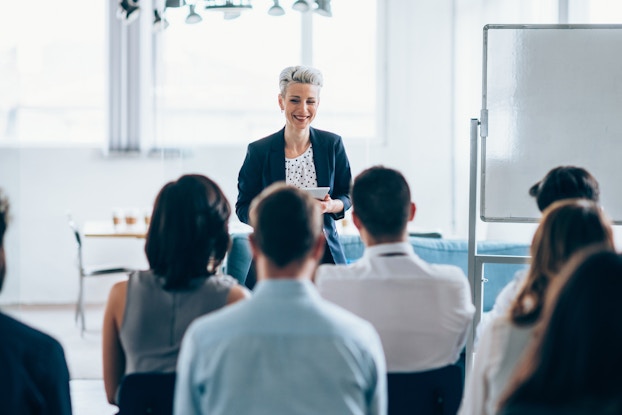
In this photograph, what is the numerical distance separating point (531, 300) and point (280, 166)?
59.3 inches

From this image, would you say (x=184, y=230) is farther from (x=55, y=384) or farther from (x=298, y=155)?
(x=298, y=155)

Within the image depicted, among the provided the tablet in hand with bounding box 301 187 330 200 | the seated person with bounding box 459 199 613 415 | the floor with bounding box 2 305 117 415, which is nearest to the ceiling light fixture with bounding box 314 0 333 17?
the floor with bounding box 2 305 117 415

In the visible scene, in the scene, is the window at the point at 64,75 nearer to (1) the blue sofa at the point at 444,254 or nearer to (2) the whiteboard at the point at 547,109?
(1) the blue sofa at the point at 444,254

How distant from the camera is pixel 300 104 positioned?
2.99 metres

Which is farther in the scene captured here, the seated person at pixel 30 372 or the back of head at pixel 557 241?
the back of head at pixel 557 241

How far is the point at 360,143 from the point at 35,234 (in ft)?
9.35

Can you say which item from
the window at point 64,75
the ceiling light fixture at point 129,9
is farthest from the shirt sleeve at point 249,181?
the window at point 64,75

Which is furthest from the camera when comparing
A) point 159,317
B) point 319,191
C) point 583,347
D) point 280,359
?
A: point 319,191

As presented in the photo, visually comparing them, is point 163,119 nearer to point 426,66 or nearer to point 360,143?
point 360,143

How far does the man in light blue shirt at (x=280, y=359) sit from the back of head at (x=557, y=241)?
34cm

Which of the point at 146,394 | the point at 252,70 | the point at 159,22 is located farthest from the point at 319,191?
the point at 252,70

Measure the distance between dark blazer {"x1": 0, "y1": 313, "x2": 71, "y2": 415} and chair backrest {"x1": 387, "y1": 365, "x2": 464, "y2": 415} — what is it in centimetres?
73

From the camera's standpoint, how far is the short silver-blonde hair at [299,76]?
9.84ft

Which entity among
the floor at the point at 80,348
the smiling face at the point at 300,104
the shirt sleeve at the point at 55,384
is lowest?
the floor at the point at 80,348
